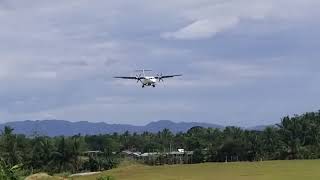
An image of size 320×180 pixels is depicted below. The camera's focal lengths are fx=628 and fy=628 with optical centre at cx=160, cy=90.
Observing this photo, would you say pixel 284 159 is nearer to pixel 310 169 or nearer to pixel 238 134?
pixel 238 134

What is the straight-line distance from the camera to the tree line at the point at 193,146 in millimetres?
107438

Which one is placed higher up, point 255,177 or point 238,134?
point 238,134

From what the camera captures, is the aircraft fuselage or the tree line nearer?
the aircraft fuselage

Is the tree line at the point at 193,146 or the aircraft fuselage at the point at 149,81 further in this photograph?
the tree line at the point at 193,146

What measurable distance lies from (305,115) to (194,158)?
1044 inches

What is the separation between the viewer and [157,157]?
4943 inches

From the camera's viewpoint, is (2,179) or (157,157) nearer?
(2,179)

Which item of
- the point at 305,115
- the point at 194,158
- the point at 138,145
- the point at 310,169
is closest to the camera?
the point at 310,169

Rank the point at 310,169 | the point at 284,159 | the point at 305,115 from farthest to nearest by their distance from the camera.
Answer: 1. the point at 305,115
2. the point at 284,159
3. the point at 310,169

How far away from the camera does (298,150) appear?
378 feet

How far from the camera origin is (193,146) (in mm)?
131000

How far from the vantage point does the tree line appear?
107438mm

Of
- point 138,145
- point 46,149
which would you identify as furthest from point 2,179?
point 138,145

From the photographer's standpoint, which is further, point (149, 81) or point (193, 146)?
point (193, 146)
